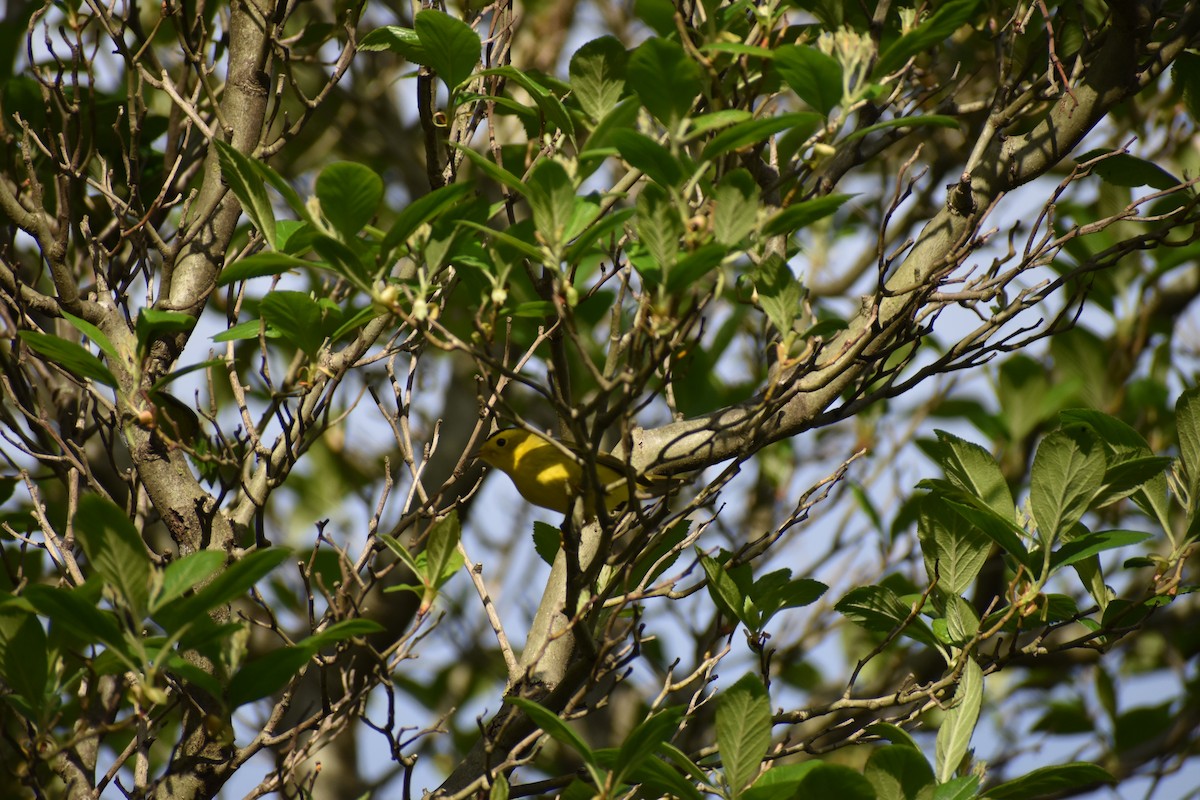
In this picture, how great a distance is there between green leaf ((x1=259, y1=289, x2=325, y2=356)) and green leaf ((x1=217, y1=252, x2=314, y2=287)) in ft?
0.15

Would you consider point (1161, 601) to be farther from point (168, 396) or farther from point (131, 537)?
point (168, 396)

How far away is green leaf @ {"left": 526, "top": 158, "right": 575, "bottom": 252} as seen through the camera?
1517mm

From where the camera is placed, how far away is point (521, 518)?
6230mm

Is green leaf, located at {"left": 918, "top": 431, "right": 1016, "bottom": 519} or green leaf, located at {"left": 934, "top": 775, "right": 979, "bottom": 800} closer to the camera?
green leaf, located at {"left": 934, "top": 775, "right": 979, "bottom": 800}

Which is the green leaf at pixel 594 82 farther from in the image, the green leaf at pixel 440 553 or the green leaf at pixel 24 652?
the green leaf at pixel 24 652

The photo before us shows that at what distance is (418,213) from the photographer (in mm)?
1584

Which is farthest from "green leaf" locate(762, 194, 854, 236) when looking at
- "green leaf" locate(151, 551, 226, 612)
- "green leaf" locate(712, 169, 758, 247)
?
"green leaf" locate(151, 551, 226, 612)

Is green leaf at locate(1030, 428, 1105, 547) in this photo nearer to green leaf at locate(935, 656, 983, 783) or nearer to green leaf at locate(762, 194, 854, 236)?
green leaf at locate(935, 656, 983, 783)

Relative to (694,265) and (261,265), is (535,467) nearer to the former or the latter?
(261,265)

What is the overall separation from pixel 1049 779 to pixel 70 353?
6.07 feet

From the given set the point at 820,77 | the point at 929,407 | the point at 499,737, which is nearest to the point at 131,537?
the point at 499,737

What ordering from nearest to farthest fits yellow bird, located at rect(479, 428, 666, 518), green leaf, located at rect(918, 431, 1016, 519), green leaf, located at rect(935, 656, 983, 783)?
green leaf, located at rect(935, 656, 983, 783)
green leaf, located at rect(918, 431, 1016, 519)
yellow bird, located at rect(479, 428, 666, 518)

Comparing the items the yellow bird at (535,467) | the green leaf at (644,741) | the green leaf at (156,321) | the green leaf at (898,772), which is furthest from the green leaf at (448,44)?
the yellow bird at (535,467)

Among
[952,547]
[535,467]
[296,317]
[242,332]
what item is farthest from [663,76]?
[535,467]
